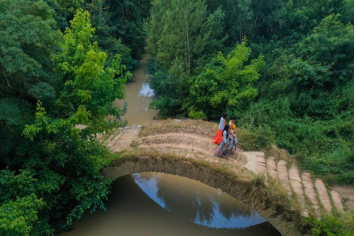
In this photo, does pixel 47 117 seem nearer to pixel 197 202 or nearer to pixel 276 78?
pixel 197 202

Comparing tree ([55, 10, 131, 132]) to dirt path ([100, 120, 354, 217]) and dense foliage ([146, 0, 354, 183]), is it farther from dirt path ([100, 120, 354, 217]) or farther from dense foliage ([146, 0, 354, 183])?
dense foliage ([146, 0, 354, 183])

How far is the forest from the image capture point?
700 centimetres

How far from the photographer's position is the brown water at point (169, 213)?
8.49 m

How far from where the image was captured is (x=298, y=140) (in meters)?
10.4

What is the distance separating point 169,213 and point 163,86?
609 cm

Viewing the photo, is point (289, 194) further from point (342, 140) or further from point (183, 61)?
point (183, 61)

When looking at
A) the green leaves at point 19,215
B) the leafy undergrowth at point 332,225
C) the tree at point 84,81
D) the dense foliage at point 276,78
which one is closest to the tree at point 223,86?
the dense foliage at point 276,78

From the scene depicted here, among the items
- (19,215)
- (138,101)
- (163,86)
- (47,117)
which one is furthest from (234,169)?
(138,101)

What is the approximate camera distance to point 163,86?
1354cm

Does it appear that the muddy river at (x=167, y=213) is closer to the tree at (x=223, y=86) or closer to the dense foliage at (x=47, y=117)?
the dense foliage at (x=47, y=117)

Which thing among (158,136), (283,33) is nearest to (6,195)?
(158,136)

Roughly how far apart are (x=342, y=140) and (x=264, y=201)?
4.43 metres

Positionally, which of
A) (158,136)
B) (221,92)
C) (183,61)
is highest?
(183,61)

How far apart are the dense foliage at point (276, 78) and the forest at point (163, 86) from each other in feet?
0.16
